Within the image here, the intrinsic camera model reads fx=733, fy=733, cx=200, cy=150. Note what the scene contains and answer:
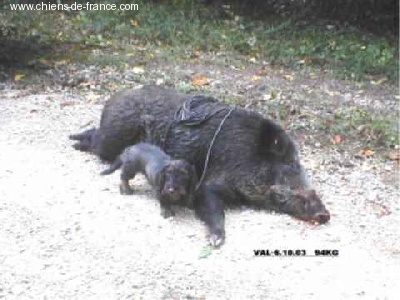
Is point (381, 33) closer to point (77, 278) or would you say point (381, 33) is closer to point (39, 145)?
point (39, 145)

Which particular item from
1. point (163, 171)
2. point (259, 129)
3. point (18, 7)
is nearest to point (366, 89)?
point (259, 129)

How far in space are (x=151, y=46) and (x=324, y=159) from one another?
4700mm

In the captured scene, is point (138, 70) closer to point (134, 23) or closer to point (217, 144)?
point (134, 23)

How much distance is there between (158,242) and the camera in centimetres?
525

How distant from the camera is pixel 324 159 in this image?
290 inches

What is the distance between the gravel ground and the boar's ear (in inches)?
21.5

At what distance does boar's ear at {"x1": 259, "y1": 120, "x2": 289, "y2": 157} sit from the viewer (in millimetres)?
6117

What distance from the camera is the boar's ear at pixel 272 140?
241 inches

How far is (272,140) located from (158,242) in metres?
1.47

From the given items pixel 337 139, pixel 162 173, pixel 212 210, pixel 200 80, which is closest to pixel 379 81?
pixel 200 80

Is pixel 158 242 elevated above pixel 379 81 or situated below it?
above

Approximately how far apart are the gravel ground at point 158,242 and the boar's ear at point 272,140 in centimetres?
55

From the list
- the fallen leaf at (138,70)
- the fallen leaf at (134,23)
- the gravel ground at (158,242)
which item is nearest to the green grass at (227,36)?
the fallen leaf at (134,23)

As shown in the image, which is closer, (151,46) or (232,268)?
(232,268)
